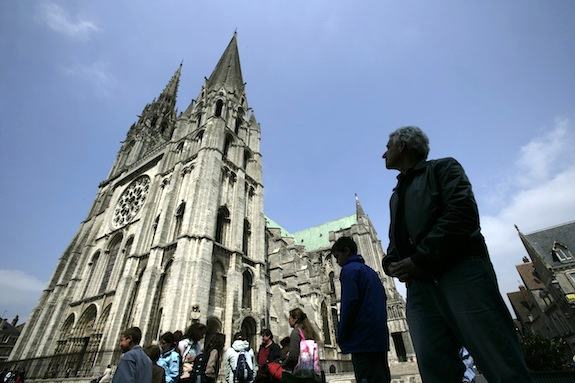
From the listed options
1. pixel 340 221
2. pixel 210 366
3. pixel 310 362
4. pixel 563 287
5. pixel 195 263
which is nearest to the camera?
pixel 310 362

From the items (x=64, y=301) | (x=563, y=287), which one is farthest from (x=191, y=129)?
(x=563, y=287)

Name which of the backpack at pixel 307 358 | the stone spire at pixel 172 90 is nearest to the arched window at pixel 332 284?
the backpack at pixel 307 358

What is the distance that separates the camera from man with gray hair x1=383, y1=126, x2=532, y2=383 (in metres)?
1.29

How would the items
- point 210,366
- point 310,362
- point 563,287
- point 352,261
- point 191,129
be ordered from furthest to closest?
→ point 191,129, point 563,287, point 210,366, point 310,362, point 352,261

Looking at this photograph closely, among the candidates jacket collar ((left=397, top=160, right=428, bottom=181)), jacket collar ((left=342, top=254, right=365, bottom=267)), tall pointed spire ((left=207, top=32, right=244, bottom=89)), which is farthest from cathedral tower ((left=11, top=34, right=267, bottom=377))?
jacket collar ((left=397, top=160, right=428, bottom=181))

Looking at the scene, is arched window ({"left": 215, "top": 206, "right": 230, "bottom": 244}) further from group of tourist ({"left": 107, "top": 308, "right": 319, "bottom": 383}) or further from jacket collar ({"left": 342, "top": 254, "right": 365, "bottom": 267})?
jacket collar ({"left": 342, "top": 254, "right": 365, "bottom": 267})

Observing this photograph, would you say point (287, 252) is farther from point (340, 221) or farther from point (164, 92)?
point (164, 92)

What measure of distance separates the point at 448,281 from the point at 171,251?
51.1 feet

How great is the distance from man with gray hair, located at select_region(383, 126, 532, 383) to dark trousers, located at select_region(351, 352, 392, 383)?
727 mm

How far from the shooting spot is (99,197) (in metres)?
25.5

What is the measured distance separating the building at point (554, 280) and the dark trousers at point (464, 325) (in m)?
23.7

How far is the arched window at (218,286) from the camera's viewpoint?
13562mm

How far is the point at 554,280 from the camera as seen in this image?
20141 mm

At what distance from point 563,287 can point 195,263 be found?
2603 centimetres
